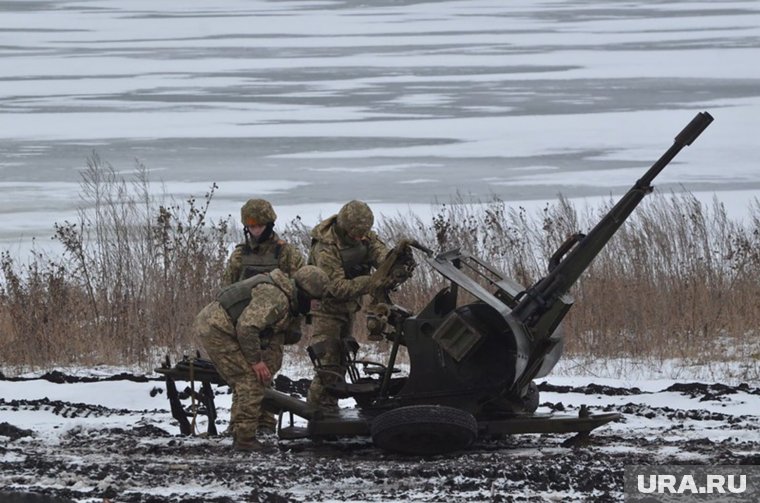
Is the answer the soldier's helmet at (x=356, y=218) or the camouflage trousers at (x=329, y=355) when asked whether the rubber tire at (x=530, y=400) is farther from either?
the soldier's helmet at (x=356, y=218)

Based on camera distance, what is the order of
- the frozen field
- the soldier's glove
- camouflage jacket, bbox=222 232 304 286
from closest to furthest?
the soldier's glove < camouflage jacket, bbox=222 232 304 286 < the frozen field

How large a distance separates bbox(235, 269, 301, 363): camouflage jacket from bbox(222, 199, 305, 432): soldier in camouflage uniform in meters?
A: 0.45

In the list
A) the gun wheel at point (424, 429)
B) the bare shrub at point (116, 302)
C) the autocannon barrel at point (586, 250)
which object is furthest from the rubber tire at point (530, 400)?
the bare shrub at point (116, 302)

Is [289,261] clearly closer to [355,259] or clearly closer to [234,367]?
[355,259]

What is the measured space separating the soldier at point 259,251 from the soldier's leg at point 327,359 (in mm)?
455

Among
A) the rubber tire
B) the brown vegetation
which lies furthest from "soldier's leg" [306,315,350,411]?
the brown vegetation

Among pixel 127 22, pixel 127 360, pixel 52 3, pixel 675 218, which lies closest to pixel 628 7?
pixel 127 22

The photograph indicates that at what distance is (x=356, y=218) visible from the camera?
9172 millimetres

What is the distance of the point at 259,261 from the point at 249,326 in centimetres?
71

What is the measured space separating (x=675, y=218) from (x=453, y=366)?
6.87 metres

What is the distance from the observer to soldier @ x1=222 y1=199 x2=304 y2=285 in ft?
30.1

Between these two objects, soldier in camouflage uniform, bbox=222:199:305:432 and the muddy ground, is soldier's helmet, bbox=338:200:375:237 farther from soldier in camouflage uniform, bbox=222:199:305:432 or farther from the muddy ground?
the muddy ground

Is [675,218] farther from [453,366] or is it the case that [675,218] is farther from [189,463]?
[189,463]

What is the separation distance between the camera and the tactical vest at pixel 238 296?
28.8 feet
